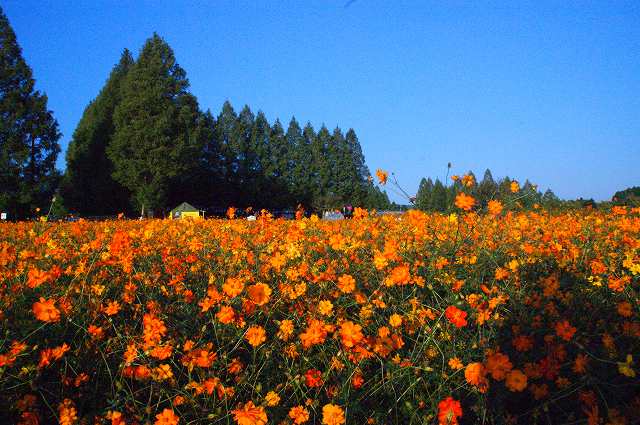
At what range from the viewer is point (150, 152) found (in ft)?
85.5

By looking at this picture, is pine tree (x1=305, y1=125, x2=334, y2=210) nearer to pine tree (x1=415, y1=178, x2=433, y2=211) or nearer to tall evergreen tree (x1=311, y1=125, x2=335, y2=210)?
tall evergreen tree (x1=311, y1=125, x2=335, y2=210)

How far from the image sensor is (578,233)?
4672 mm

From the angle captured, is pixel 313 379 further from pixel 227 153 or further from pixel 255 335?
pixel 227 153

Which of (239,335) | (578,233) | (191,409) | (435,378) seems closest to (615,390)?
(435,378)

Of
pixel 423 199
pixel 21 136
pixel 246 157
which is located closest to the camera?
pixel 423 199

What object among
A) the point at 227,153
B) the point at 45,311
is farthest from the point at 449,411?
the point at 227,153

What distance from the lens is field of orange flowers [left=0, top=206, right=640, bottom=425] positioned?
159 cm

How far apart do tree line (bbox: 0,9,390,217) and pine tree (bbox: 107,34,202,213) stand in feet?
0.19

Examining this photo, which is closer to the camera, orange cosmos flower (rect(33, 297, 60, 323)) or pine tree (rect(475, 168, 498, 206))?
orange cosmos flower (rect(33, 297, 60, 323))

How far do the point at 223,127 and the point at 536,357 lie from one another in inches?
1554

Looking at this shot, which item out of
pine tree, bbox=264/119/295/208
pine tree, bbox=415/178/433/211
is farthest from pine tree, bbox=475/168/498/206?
pine tree, bbox=264/119/295/208

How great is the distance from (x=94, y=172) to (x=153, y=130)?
4.99 m

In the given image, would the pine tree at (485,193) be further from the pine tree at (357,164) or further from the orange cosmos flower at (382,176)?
the pine tree at (357,164)

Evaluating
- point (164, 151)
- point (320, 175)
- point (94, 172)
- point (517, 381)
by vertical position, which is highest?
point (320, 175)
